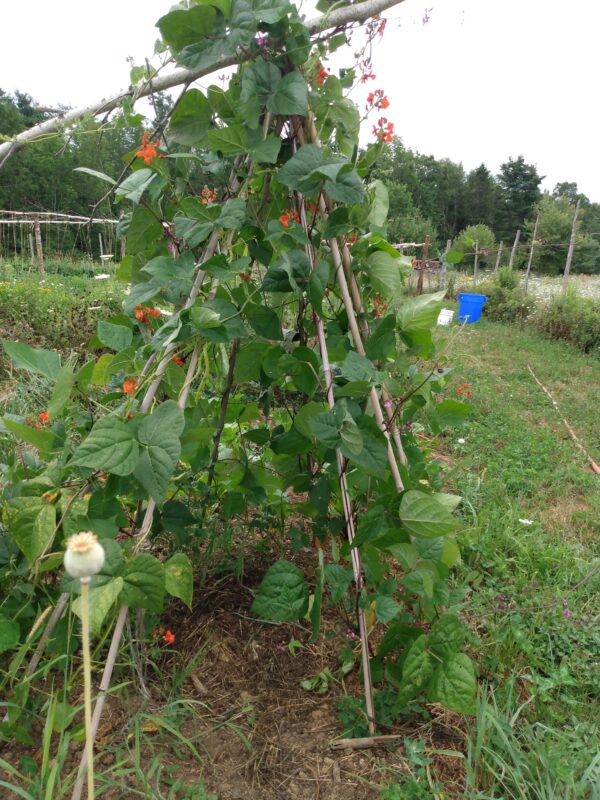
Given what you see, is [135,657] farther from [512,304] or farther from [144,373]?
[512,304]

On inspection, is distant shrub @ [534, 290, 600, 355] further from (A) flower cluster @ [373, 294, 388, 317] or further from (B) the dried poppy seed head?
(B) the dried poppy seed head

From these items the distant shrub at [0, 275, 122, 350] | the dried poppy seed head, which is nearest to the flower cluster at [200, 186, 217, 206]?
the dried poppy seed head

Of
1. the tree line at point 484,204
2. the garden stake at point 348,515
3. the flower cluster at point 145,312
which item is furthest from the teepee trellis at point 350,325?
the tree line at point 484,204

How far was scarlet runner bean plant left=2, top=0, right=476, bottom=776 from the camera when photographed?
1022 mm

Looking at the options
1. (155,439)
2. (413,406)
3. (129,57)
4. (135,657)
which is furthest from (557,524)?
(129,57)

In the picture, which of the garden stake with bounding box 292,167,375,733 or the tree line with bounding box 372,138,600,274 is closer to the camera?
the garden stake with bounding box 292,167,375,733

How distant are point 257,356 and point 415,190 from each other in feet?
132

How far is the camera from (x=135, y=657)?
3.99ft

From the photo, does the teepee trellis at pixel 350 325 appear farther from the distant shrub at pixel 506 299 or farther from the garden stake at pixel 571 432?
the distant shrub at pixel 506 299

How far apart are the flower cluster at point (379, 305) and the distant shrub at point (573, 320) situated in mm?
7400

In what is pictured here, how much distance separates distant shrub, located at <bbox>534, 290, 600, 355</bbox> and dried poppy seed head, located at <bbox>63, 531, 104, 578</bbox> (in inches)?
331

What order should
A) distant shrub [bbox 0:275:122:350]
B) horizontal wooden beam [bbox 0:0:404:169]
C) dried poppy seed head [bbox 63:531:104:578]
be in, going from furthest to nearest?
distant shrub [bbox 0:275:122:350]
horizontal wooden beam [bbox 0:0:404:169]
dried poppy seed head [bbox 63:531:104:578]

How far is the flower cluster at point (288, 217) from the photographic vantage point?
119cm

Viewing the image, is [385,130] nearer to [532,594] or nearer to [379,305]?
[379,305]
